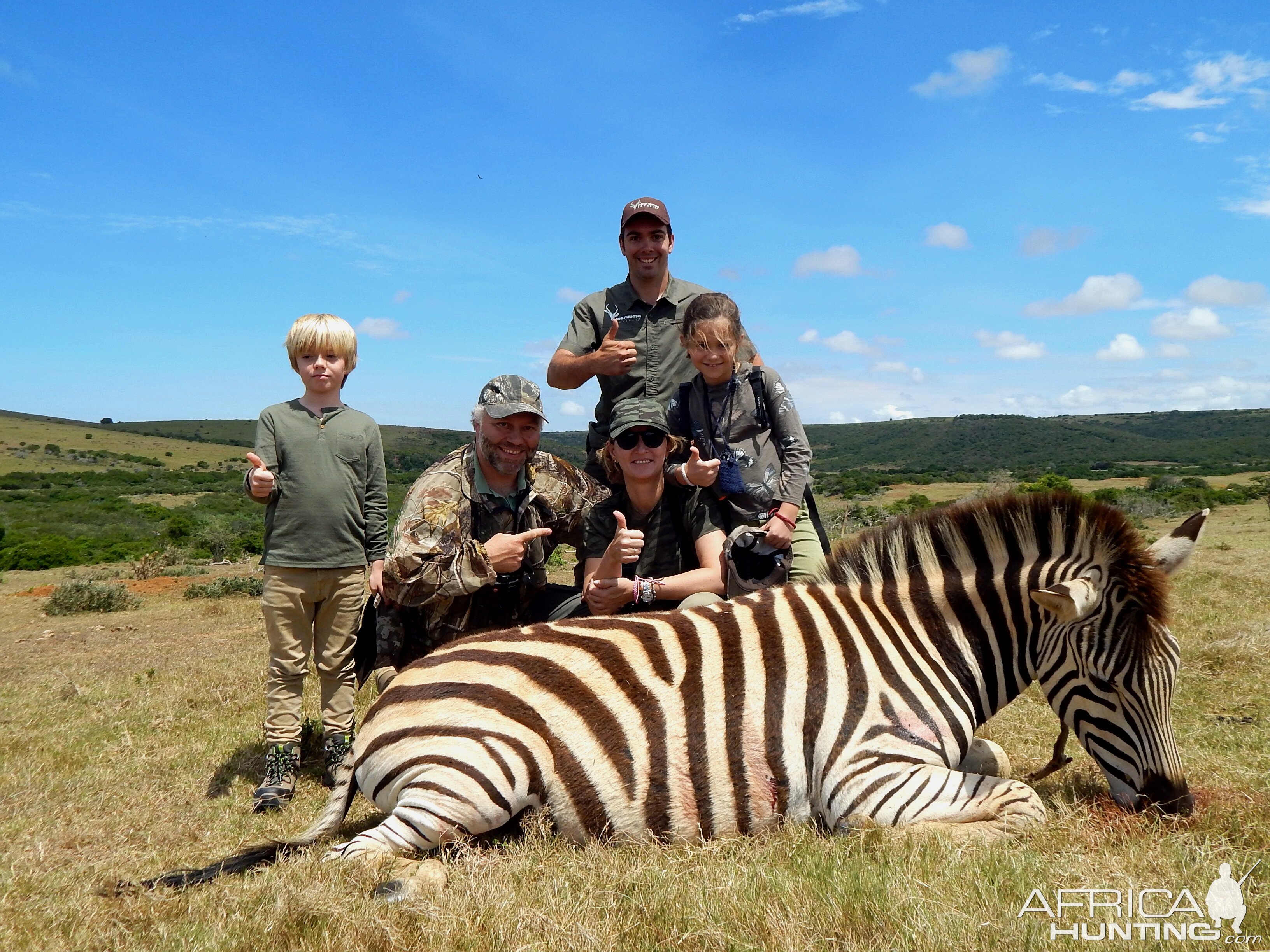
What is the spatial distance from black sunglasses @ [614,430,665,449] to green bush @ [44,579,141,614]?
1500 centimetres

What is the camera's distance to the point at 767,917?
8.77 ft

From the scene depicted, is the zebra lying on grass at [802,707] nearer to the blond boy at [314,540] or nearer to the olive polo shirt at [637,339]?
the blond boy at [314,540]

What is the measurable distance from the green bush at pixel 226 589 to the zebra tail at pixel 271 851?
47.5 ft

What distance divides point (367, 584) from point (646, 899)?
3.34m

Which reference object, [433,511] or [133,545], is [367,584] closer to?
[433,511]

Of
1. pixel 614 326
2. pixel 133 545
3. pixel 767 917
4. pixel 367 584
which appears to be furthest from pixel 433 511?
pixel 133 545

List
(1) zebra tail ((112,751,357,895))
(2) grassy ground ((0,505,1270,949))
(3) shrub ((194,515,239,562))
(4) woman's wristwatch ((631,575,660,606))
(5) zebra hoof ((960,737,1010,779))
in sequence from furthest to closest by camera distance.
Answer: (3) shrub ((194,515,239,562)) < (4) woman's wristwatch ((631,575,660,606)) < (5) zebra hoof ((960,737,1010,779)) < (1) zebra tail ((112,751,357,895)) < (2) grassy ground ((0,505,1270,949))

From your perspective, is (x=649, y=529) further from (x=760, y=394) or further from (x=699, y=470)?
(x=760, y=394)

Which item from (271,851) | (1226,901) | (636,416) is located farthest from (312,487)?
(1226,901)

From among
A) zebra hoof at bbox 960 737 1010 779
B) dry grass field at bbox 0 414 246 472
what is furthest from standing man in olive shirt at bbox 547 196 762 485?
dry grass field at bbox 0 414 246 472

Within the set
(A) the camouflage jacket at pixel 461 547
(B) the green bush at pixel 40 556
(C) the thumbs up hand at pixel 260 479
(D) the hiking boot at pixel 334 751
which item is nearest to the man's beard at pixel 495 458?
(A) the camouflage jacket at pixel 461 547

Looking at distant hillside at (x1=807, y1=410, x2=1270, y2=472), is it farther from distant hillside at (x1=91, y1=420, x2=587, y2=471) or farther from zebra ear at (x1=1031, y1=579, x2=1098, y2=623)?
zebra ear at (x1=1031, y1=579, x2=1098, y2=623)

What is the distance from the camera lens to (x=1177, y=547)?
11.9 ft

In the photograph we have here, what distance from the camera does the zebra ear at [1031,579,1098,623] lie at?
11.3 feet
